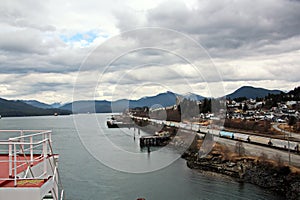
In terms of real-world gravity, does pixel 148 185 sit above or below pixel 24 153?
below

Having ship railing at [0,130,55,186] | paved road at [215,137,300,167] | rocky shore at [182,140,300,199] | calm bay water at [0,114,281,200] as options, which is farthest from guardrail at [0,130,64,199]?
paved road at [215,137,300,167]

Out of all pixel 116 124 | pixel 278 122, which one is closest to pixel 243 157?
pixel 278 122

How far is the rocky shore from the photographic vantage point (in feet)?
76.0

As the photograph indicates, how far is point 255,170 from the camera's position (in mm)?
27125

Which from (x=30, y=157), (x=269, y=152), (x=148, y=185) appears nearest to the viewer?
(x=30, y=157)

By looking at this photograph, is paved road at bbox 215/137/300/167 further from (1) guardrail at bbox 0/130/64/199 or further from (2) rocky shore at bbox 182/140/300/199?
(1) guardrail at bbox 0/130/64/199

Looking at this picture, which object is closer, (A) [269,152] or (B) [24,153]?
(B) [24,153]

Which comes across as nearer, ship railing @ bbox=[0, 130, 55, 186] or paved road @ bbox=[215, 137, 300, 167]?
ship railing @ bbox=[0, 130, 55, 186]

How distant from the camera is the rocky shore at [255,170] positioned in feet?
76.0

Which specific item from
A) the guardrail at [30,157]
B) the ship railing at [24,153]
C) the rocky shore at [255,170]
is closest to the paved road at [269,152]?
the rocky shore at [255,170]

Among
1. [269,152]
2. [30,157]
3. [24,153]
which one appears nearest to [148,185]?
[269,152]

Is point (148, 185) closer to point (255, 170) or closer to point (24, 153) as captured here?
point (255, 170)

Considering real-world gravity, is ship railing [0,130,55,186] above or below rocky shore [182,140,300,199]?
above

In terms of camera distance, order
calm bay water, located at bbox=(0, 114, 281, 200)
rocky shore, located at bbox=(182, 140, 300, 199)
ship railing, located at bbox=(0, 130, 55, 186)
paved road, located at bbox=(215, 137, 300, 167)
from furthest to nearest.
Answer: paved road, located at bbox=(215, 137, 300, 167) → rocky shore, located at bbox=(182, 140, 300, 199) → calm bay water, located at bbox=(0, 114, 281, 200) → ship railing, located at bbox=(0, 130, 55, 186)
